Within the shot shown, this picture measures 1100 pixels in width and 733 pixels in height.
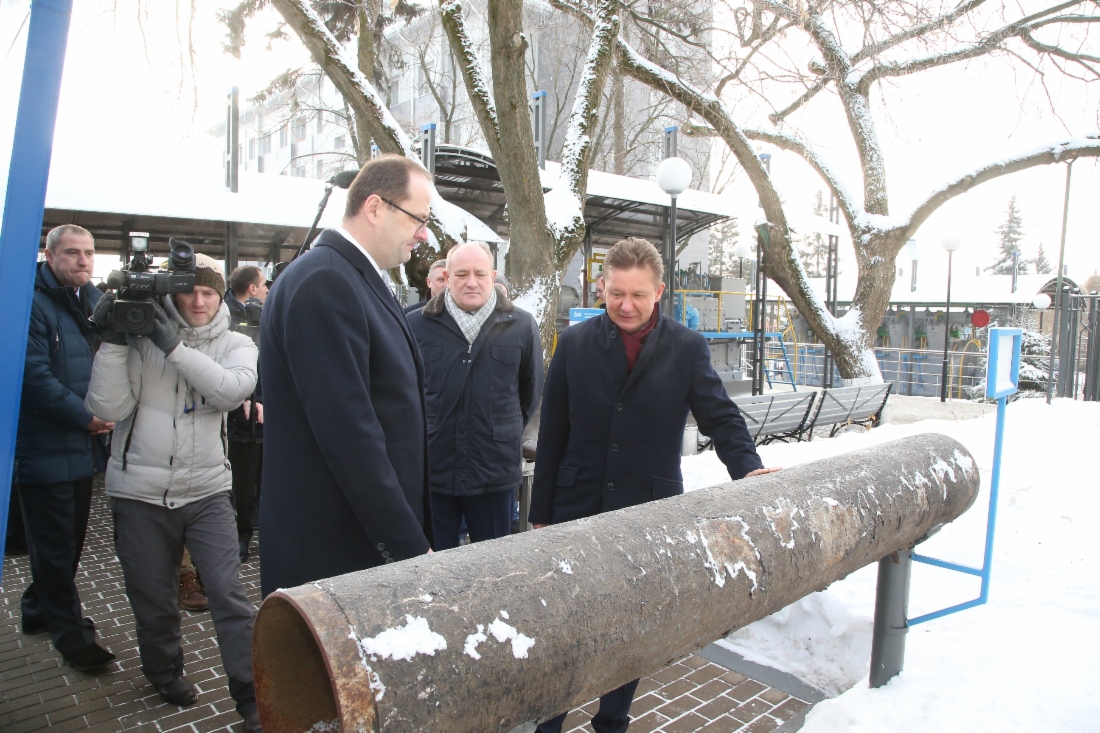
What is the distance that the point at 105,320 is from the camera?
9.90ft

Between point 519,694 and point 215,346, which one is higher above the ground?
point 215,346

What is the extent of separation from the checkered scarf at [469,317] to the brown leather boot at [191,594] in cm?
229

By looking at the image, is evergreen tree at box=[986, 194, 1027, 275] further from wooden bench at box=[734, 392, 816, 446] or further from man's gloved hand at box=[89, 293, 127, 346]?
man's gloved hand at box=[89, 293, 127, 346]

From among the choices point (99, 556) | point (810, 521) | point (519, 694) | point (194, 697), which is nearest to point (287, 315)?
point (519, 694)

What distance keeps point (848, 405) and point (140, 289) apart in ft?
32.3

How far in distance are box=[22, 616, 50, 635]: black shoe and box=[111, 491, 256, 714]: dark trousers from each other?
3.85ft

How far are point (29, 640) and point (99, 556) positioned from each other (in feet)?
5.07

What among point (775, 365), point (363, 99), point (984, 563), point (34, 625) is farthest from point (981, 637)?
point (775, 365)

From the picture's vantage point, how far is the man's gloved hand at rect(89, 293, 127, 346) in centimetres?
301

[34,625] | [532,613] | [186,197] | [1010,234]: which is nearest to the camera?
[532,613]

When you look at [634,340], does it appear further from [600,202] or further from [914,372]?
[914,372]

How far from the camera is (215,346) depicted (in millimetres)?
3387

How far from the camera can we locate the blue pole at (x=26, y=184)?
1791mm

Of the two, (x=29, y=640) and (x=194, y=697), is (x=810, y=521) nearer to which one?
(x=194, y=697)
